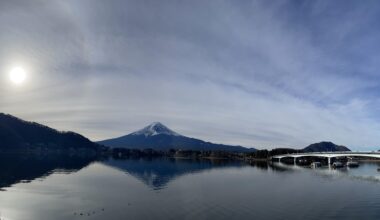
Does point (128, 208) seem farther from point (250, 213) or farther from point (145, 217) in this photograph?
point (250, 213)

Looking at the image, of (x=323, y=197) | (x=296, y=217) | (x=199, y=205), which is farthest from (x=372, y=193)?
(x=199, y=205)

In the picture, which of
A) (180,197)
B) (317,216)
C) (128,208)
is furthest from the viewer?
(180,197)

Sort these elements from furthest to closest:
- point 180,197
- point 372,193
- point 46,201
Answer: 1. point 372,193
2. point 180,197
3. point 46,201

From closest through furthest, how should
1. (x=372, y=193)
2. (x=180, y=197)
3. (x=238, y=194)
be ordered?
1. (x=180, y=197)
2. (x=238, y=194)
3. (x=372, y=193)

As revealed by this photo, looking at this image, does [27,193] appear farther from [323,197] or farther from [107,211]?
[323,197]

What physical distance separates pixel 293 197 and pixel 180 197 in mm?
21695

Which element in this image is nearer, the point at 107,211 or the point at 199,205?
the point at 107,211

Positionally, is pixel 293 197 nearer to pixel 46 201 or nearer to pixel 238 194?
pixel 238 194

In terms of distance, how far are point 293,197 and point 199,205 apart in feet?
70.5

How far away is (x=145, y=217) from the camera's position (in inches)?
1747

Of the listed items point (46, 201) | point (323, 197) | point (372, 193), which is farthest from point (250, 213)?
point (372, 193)

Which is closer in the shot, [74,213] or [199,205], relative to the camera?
[74,213]

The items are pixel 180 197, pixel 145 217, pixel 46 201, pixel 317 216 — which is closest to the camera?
pixel 145 217

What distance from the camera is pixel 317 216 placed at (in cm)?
4741
